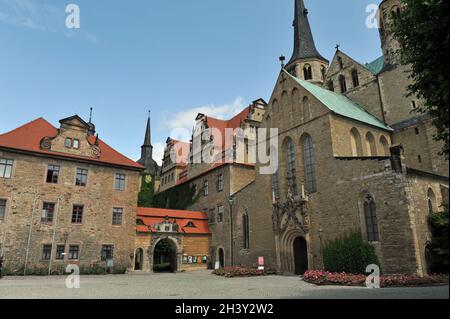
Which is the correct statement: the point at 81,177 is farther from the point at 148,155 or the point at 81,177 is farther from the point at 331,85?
the point at 148,155

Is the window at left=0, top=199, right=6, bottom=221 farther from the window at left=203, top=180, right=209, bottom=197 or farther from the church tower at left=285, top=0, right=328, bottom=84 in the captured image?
the church tower at left=285, top=0, right=328, bottom=84

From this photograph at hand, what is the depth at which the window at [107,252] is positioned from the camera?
2564 cm

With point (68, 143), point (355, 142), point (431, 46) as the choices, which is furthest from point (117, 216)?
point (431, 46)

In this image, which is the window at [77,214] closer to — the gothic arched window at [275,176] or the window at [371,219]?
the gothic arched window at [275,176]

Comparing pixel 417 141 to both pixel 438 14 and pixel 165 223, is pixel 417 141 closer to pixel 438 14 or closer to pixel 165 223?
pixel 438 14

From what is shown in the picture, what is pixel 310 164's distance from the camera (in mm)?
22453

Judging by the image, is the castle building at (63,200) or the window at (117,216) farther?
the window at (117,216)

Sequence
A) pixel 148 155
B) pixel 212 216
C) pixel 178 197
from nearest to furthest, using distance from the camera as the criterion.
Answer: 1. pixel 212 216
2. pixel 178 197
3. pixel 148 155

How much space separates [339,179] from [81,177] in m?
19.8

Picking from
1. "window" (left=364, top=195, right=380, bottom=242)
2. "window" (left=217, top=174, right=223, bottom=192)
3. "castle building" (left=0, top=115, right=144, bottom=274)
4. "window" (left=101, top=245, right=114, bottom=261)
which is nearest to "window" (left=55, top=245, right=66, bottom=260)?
"castle building" (left=0, top=115, right=144, bottom=274)

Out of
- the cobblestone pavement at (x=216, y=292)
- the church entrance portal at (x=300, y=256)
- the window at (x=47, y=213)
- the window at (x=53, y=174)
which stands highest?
the window at (x=53, y=174)

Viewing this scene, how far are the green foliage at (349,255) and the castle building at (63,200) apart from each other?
16.4 metres

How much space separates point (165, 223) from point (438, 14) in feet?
85.6

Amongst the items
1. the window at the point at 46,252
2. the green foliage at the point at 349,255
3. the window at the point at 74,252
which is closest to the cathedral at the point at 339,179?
the green foliage at the point at 349,255
